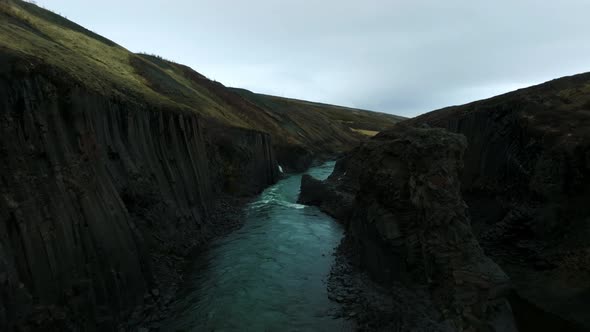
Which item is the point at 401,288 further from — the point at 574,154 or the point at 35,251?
the point at 35,251

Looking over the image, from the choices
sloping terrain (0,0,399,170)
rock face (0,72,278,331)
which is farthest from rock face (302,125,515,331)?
sloping terrain (0,0,399,170)

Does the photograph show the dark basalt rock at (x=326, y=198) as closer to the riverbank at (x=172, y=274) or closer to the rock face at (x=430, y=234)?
the riverbank at (x=172, y=274)

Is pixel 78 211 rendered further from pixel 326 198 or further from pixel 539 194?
pixel 326 198

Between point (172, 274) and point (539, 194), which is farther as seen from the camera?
point (172, 274)

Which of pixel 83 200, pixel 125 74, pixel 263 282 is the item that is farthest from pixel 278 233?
pixel 125 74

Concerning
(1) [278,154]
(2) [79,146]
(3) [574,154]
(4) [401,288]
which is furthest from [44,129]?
(1) [278,154]
